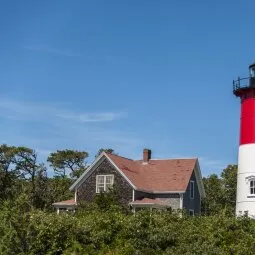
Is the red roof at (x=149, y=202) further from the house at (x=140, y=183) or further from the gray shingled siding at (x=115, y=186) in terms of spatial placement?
the gray shingled siding at (x=115, y=186)

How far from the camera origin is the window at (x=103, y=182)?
4115 cm

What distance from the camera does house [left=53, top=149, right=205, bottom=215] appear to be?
4044cm

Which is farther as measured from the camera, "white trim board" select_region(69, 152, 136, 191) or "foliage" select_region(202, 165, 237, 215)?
"foliage" select_region(202, 165, 237, 215)

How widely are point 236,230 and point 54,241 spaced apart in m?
7.33

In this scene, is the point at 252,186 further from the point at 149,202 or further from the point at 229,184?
the point at 229,184

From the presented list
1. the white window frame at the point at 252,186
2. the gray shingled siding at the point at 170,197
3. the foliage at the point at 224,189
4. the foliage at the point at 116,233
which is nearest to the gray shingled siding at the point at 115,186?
the gray shingled siding at the point at 170,197

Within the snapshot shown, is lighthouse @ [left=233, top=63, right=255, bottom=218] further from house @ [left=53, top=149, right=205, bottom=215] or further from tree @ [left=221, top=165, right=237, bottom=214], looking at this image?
tree @ [left=221, top=165, right=237, bottom=214]

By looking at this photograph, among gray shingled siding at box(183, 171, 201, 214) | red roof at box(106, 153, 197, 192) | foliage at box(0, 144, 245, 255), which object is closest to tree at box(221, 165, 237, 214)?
gray shingled siding at box(183, 171, 201, 214)

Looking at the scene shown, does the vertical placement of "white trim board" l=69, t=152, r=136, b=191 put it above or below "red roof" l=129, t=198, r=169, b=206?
above

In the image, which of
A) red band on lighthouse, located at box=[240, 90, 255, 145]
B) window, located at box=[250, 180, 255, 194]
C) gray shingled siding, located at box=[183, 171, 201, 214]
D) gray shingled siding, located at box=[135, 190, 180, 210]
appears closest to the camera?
red band on lighthouse, located at box=[240, 90, 255, 145]

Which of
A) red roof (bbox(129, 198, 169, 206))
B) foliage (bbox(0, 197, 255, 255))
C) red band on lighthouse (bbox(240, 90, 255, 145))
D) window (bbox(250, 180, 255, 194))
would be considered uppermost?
red band on lighthouse (bbox(240, 90, 255, 145))

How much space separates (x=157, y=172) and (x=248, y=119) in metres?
9.72

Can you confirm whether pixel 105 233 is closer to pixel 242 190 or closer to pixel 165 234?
pixel 165 234

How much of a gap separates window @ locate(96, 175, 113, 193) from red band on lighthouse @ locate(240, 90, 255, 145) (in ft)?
31.5
